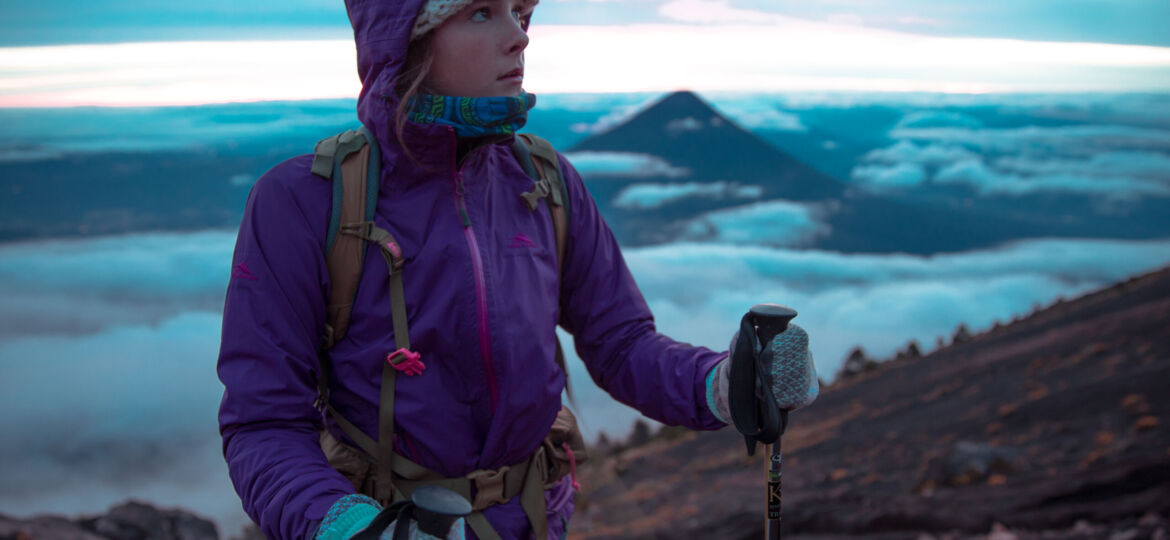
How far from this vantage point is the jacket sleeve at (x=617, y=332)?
2627mm

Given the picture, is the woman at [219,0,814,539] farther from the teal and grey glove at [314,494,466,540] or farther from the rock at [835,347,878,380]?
the rock at [835,347,878,380]

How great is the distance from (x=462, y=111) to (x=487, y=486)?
1067 millimetres

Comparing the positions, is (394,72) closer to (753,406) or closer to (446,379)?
(446,379)

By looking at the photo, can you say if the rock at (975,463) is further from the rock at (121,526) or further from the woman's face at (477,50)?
the woman's face at (477,50)

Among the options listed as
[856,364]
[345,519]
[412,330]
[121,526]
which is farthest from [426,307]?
[856,364]

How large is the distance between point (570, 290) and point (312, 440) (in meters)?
0.98

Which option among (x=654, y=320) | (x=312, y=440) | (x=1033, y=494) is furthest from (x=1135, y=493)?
(x=312, y=440)

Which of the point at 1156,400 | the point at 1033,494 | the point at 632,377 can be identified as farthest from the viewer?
the point at 1156,400

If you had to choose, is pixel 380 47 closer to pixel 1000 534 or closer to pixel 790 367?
pixel 790 367

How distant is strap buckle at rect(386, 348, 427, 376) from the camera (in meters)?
2.23

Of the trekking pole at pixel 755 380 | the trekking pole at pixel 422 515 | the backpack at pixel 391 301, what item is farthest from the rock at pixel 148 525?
the trekking pole at pixel 755 380

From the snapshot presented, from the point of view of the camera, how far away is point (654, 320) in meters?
2.88

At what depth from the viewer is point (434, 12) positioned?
229 centimetres

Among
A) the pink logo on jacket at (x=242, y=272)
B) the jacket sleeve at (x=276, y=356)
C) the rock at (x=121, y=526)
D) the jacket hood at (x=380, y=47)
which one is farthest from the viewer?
the rock at (x=121, y=526)
